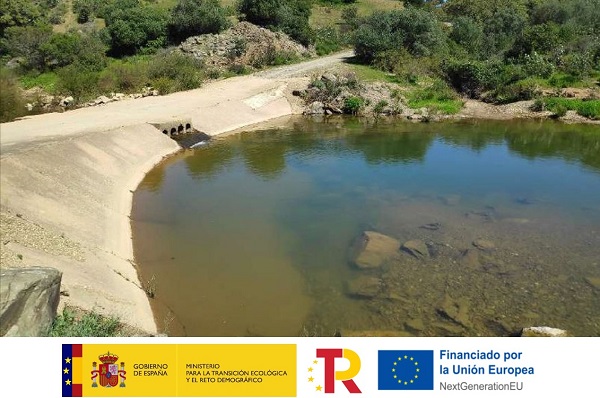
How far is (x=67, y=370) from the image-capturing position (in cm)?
800

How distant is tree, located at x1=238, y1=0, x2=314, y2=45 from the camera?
53.1 m

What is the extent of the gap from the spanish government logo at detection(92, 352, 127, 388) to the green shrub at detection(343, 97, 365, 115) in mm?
33241

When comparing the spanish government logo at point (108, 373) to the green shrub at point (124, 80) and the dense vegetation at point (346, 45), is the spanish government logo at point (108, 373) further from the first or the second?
the green shrub at point (124, 80)

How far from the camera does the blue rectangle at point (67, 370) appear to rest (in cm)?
790

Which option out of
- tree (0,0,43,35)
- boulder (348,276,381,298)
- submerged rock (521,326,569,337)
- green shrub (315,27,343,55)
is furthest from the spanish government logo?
tree (0,0,43,35)

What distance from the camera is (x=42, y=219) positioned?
1505 cm

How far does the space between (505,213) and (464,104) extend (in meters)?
23.3

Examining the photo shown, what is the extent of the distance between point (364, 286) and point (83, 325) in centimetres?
731

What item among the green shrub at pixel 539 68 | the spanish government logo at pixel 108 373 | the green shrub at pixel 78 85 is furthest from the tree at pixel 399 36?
the spanish government logo at pixel 108 373

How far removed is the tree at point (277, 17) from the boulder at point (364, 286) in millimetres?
43889

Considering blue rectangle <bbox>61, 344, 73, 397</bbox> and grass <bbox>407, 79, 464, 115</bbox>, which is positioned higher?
blue rectangle <bbox>61, 344, 73, 397</bbox>

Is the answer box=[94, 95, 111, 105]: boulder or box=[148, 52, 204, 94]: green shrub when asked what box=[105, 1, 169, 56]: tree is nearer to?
box=[148, 52, 204, 94]: green shrub

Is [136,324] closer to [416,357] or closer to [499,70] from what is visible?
Result: [416,357]

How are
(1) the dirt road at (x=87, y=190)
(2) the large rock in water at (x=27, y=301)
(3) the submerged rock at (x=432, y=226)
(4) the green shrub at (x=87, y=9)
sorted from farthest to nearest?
(4) the green shrub at (x=87, y=9)
(3) the submerged rock at (x=432, y=226)
(1) the dirt road at (x=87, y=190)
(2) the large rock in water at (x=27, y=301)
